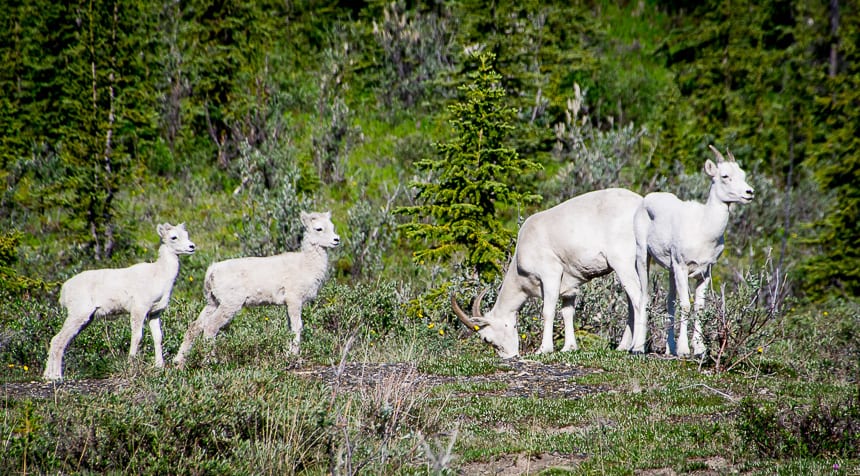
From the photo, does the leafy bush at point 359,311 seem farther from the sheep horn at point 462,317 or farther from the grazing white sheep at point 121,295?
the grazing white sheep at point 121,295

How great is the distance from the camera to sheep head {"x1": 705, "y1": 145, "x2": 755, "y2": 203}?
10.2 metres

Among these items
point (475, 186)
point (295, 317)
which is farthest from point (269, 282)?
point (475, 186)

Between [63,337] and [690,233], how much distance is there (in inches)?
292

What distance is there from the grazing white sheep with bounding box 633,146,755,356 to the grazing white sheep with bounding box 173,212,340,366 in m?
3.91

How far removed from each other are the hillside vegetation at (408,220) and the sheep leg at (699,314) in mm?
219

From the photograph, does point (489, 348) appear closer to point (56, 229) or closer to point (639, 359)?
point (639, 359)

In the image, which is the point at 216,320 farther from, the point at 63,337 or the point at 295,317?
the point at 63,337

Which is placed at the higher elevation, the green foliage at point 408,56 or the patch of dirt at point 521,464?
the green foliage at point 408,56

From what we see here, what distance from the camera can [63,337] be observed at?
10656 mm

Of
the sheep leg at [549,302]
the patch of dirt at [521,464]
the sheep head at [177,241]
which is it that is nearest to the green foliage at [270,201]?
the sheep head at [177,241]

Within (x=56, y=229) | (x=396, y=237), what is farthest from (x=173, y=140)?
(x=396, y=237)

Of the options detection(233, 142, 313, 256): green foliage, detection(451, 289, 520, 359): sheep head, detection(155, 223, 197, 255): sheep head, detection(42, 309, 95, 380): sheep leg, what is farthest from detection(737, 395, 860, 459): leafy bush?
detection(233, 142, 313, 256): green foliage

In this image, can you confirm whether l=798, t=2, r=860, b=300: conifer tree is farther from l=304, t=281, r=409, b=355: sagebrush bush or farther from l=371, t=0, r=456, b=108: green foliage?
l=371, t=0, r=456, b=108: green foliage

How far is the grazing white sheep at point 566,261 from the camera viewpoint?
11633 millimetres
